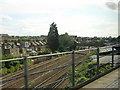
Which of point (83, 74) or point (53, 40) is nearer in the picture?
point (83, 74)

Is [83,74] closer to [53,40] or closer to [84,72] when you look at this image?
[84,72]

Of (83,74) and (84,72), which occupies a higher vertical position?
(84,72)

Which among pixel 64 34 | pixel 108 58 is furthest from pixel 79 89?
pixel 64 34

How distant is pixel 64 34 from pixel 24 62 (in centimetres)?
7756

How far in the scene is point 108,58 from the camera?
823cm

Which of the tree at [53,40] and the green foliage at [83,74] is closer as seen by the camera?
the green foliage at [83,74]

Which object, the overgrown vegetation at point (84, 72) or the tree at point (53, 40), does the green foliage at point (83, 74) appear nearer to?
the overgrown vegetation at point (84, 72)

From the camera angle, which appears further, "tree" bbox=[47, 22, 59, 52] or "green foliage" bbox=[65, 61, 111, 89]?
"tree" bbox=[47, 22, 59, 52]

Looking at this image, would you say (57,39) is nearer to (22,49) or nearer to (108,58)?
(22,49)

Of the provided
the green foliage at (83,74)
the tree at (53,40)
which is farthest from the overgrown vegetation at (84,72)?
the tree at (53,40)

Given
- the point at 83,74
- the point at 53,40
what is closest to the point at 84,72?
the point at 83,74

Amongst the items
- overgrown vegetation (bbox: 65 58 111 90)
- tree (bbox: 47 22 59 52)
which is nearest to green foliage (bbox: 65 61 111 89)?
overgrown vegetation (bbox: 65 58 111 90)

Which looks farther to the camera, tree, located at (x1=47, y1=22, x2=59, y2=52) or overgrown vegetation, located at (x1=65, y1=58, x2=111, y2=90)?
tree, located at (x1=47, y1=22, x2=59, y2=52)

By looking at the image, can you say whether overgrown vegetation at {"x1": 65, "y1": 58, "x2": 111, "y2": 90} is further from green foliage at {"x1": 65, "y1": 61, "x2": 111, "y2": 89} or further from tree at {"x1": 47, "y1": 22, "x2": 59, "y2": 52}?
tree at {"x1": 47, "y1": 22, "x2": 59, "y2": 52}
